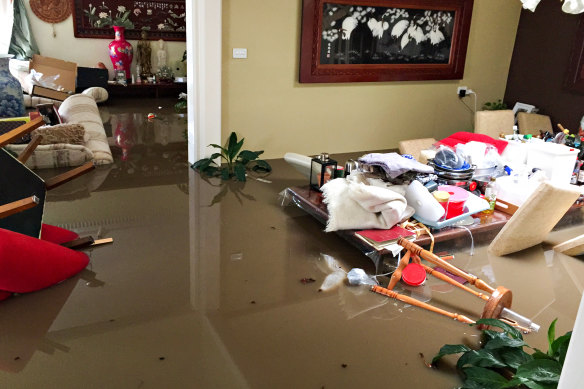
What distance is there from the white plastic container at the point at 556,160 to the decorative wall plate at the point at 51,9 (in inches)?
291

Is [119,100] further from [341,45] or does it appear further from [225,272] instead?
[225,272]

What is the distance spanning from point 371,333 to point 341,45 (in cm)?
363

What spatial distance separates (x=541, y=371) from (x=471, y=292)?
0.92m

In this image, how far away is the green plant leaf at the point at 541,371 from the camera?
1.73m

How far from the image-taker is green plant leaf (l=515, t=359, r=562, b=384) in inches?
68.1

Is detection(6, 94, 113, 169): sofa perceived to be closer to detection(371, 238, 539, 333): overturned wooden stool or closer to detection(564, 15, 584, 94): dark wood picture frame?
detection(371, 238, 539, 333): overturned wooden stool

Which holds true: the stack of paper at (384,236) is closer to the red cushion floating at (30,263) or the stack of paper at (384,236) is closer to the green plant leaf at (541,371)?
the green plant leaf at (541,371)

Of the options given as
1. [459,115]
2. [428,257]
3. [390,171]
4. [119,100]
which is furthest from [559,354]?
[119,100]

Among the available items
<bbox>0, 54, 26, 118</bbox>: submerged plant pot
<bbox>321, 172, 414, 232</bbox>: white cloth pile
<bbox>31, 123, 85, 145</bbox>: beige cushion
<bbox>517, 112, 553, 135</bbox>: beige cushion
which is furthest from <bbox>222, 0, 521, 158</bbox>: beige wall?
<bbox>321, 172, 414, 232</bbox>: white cloth pile

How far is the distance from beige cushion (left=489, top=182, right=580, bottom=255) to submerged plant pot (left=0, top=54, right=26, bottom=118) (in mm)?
4590

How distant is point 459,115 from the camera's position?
20.8 feet

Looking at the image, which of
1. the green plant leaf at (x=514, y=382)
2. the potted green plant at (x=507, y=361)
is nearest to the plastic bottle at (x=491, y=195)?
the potted green plant at (x=507, y=361)

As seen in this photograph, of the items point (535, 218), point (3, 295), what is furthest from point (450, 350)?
point (3, 295)

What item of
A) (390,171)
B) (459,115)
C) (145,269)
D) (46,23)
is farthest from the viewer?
(46,23)
